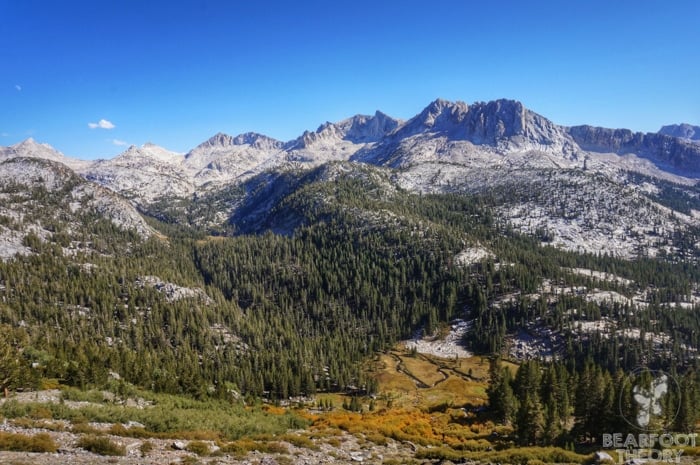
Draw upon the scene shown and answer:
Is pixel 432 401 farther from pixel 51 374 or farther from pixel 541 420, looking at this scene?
pixel 51 374

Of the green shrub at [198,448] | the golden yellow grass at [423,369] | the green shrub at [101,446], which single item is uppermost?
the green shrub at [101,446]

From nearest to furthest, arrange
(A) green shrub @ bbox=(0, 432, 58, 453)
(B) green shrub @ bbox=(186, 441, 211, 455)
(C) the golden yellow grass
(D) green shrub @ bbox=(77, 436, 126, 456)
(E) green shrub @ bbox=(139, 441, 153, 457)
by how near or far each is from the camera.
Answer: (A) green shrub @ bbox=(0, 432, 58, 453), (D) green shrub @ bbox=(77, 436, 126, 456), (E) green shrub @ bbox=(139, 441, 153, 457), (B) green shrub @ bbox=(186, 441, 211, 455), (C) the golden yellow grass

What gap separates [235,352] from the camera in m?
157

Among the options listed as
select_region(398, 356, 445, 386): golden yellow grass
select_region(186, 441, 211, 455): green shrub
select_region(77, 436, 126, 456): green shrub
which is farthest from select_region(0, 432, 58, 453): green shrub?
select_region(398, 356, 445, 386): golden yellow grass

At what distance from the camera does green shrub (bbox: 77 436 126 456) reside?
99.2 ft

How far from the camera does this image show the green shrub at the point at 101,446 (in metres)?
30.2

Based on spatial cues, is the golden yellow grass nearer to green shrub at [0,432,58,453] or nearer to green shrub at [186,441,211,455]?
green shrub at [186,441,211,455]

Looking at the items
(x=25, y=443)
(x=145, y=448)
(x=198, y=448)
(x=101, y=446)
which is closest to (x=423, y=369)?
(x=198, y=448)

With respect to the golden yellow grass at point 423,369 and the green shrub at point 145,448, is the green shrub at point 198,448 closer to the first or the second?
the green shrub at point 145,448

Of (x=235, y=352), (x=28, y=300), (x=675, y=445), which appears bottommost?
(x=235, y=352)

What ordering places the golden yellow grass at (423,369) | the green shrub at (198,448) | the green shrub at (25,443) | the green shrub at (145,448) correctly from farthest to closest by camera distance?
1. the golden yellow grass at (423,369)
2. the green shrub at (198,448)
3. the green shrub at (145,448)
4. the green shrub at (25,443)

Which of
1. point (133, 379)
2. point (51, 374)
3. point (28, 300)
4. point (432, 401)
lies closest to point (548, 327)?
point (432, 401)

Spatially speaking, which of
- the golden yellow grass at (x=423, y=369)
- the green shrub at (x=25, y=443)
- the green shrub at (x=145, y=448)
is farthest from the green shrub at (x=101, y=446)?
the golden yellow grass at (x=423, y=369)

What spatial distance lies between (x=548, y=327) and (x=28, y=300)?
229 m
